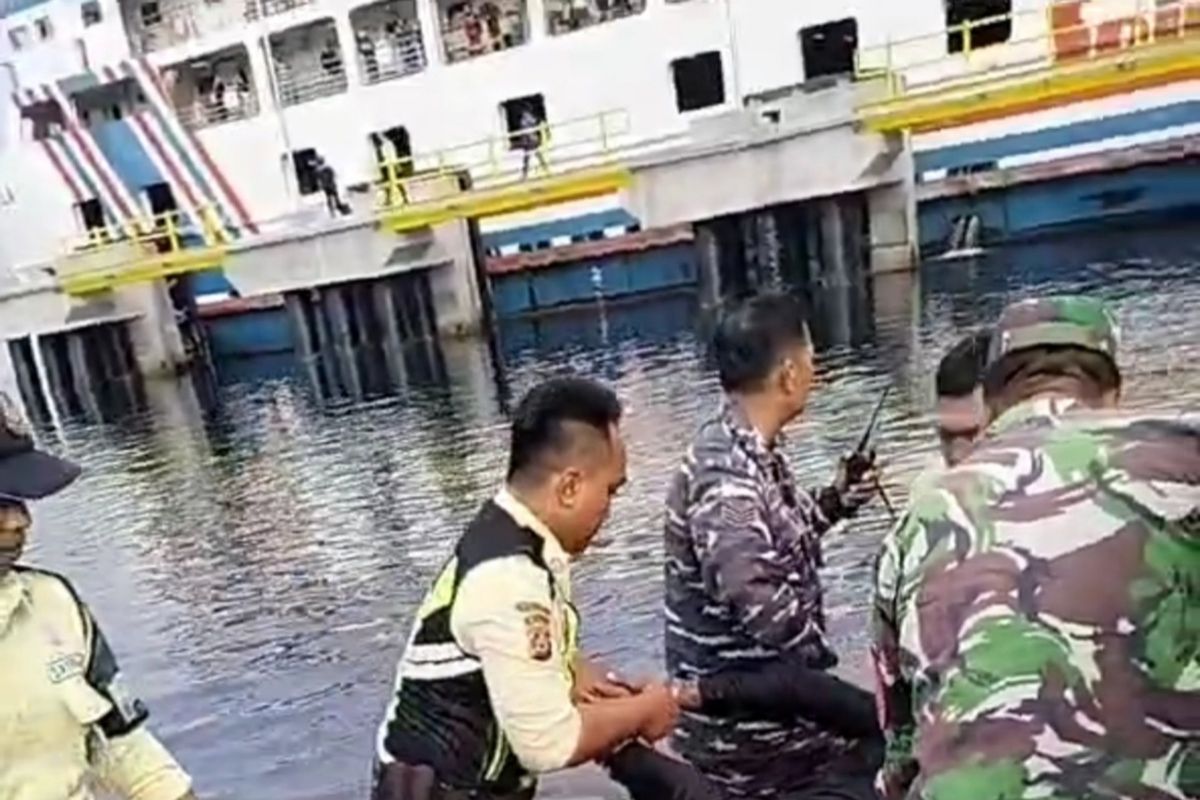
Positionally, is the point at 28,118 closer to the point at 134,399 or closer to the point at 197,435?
the point at 134,399

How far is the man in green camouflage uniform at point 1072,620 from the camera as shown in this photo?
1.79 meters

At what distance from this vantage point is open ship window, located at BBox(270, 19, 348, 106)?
29.7m

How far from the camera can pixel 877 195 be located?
22.6 m

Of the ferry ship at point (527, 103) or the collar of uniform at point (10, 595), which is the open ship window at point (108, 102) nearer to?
the ferry ship at point (527, 103)

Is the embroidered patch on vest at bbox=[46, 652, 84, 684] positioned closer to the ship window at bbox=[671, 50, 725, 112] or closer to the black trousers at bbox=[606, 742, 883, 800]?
the black trousers at bbox=[606, 742, 883, 800]

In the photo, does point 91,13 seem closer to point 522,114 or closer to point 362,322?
point 522,114

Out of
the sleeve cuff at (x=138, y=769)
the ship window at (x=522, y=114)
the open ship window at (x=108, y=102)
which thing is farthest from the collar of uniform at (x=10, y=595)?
the open ship window at (x=108, y=102)

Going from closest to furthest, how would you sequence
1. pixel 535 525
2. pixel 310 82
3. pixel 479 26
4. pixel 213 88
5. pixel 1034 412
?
pixel 1034 412
pixel 535 525
pixel 479 26
pixel 310 82
pixel 213 88

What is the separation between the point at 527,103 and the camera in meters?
27.7

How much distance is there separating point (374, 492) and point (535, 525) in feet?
36.8

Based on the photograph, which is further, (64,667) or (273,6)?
(273,6)

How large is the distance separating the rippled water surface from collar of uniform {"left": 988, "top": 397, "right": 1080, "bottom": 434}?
2827 mm

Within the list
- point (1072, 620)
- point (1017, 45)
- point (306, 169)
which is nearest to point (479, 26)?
point (306, 169)

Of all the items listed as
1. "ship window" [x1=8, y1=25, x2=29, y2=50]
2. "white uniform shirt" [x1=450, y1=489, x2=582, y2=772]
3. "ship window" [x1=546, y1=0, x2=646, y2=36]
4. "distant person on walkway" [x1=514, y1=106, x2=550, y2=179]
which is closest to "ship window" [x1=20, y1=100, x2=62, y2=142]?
"ship window" [x1=8, y1=25, x2=29, y2=50]
